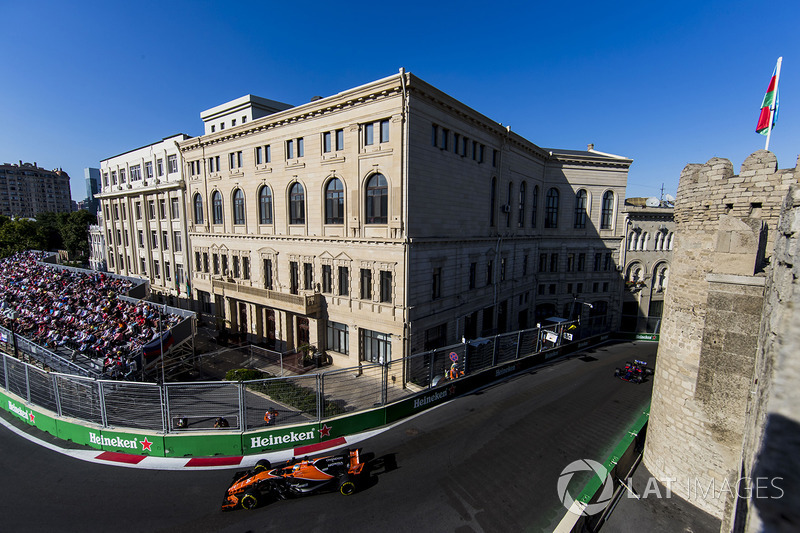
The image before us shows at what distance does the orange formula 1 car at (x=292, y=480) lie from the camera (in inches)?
390

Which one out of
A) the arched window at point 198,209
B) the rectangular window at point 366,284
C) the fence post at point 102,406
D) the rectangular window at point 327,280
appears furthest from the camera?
the arched window at point 198,209

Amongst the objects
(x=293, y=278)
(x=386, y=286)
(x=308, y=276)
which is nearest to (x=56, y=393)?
(x=308, y=276)

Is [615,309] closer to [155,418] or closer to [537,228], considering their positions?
[537,228]

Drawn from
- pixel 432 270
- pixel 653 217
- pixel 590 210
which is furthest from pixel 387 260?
pixel 653 217

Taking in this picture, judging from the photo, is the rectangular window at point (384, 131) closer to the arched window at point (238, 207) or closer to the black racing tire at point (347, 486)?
the arched window at point (238, 207)

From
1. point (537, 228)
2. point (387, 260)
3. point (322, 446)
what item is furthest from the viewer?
point (537, 228)

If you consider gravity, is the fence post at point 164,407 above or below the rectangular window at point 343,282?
below

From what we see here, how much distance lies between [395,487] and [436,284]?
508 inches

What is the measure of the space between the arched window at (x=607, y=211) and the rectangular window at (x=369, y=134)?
93.1 feet

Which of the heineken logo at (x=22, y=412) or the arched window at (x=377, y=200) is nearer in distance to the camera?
the heineken logo at (x=22, y=412)

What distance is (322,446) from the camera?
1335cm

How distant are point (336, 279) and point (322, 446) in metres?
11.5

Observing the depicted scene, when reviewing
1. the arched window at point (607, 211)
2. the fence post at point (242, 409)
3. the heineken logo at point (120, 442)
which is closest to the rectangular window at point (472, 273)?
the fence post at point (242, 409)

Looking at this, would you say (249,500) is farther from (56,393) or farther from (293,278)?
(293,278)
